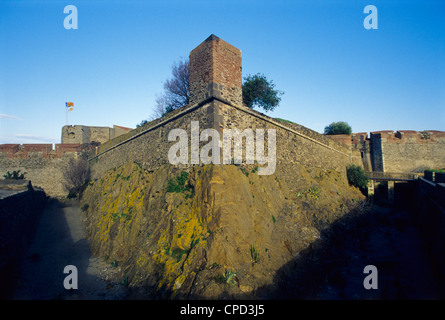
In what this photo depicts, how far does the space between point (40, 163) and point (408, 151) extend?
117 ft

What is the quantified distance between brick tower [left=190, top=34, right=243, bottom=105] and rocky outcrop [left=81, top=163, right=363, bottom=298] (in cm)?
286

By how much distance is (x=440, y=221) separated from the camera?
332 inches

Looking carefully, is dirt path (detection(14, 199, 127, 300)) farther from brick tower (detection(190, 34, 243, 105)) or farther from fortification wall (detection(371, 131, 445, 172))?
fortification wall (detection(371, 131, 445, 172))

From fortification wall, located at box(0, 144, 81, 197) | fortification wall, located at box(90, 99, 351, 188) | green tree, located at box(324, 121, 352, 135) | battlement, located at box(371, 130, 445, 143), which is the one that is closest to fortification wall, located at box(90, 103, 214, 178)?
fortification wall, located at box(90, 99, 351, 188)

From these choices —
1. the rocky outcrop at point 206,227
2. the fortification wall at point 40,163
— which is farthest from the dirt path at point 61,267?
the fortification wall at point 40,163

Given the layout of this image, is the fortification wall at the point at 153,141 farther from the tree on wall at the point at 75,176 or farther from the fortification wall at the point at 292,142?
the tree on wall at the point at 75,176

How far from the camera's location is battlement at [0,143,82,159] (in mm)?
20422

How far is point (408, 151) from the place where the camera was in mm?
23422

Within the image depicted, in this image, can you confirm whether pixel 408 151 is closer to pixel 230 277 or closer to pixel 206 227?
pixel 206 227

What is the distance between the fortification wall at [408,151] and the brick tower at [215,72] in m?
21.2

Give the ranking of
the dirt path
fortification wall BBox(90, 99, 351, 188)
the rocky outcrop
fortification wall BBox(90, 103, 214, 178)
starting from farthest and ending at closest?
fortification wall BBox(90, 103, 214, 178) < fortification wall BBox(90, 99, 351, 188) < the dirt path < the rocky outcrop

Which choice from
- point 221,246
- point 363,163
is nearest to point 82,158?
point 221,246
